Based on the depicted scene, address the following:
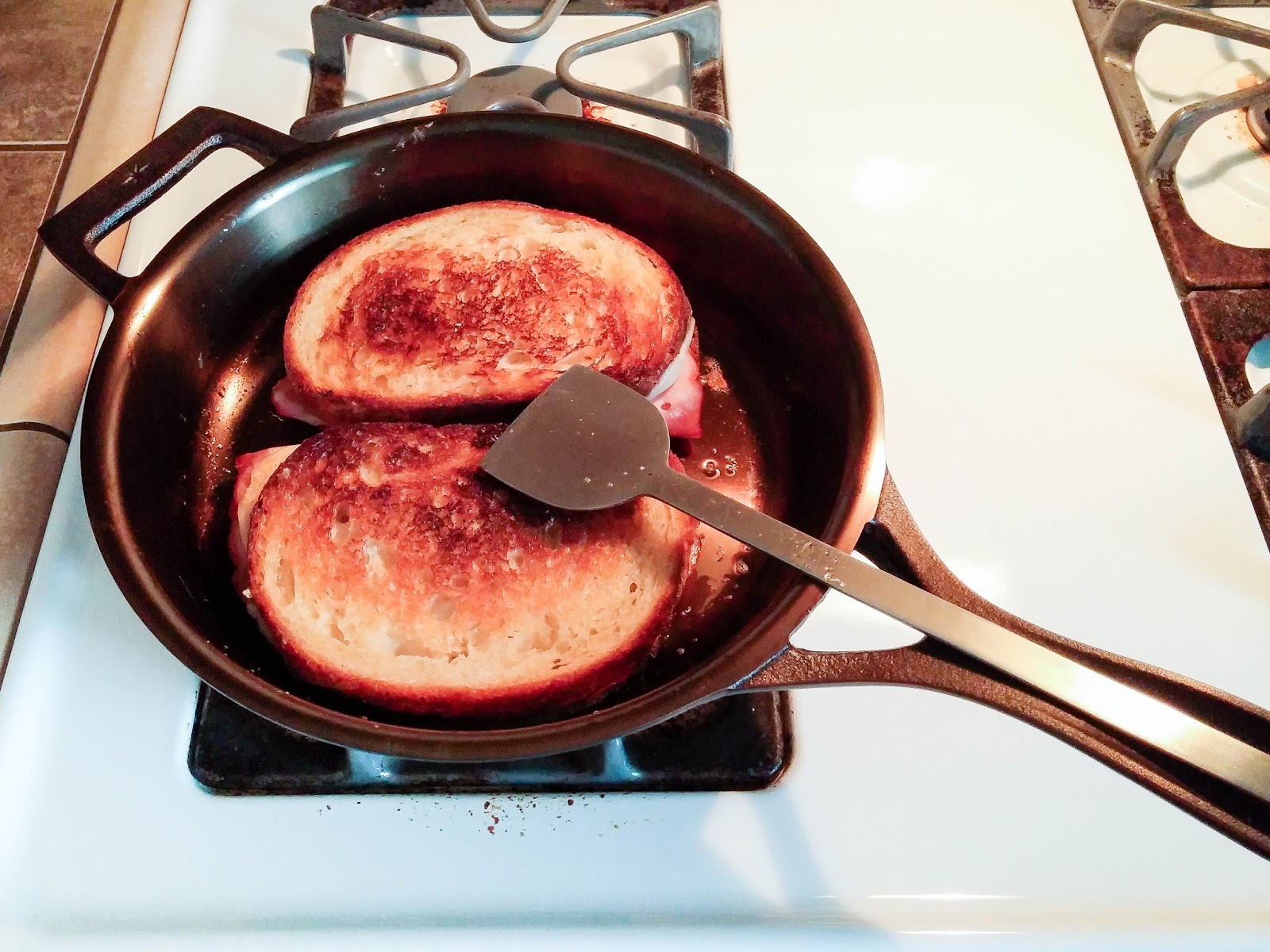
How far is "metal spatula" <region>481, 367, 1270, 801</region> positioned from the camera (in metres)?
0.43

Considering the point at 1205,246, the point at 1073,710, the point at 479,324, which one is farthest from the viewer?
the point at 1205,246

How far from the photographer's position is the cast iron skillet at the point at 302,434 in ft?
1.58

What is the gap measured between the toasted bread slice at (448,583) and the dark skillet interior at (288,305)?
33 mm

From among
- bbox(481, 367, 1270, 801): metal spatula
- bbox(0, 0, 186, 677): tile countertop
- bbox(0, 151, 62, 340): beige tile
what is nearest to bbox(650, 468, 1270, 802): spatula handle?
bbox(481, 367, 1270, 801): metal spatula

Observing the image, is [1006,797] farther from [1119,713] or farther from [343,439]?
[343,439]

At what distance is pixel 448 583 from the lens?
0.61 meters

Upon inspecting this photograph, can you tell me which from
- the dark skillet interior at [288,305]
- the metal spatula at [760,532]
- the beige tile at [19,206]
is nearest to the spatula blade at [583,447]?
the metal spatula at [760,532]

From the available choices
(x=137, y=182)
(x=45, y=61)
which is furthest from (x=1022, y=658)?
(x=45, y=61)

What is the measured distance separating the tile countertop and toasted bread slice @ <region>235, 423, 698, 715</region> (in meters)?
0.26

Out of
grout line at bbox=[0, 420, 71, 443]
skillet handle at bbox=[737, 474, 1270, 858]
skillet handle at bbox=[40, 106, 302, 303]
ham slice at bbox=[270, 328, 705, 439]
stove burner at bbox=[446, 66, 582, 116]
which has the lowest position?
grout line at bbox=[0, 420, 71, 443]

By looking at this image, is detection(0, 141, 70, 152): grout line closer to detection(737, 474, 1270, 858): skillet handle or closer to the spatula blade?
the spatula blade

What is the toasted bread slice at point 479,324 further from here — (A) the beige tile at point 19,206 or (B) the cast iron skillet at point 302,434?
(A) the beige tile at point 19,206

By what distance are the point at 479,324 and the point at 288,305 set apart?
0.21 meters

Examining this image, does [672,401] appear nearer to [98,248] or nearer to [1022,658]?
[1022,658]
